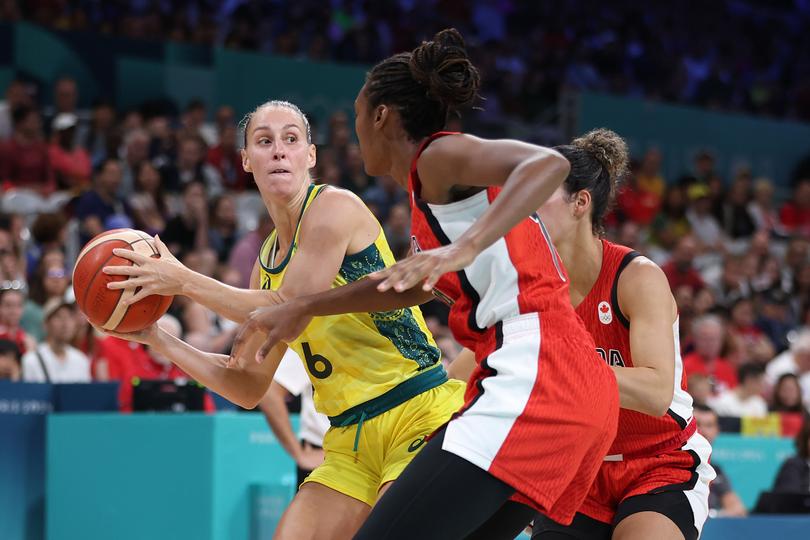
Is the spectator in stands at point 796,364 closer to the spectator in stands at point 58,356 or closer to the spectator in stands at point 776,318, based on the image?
the spectator in stands at point 776,318

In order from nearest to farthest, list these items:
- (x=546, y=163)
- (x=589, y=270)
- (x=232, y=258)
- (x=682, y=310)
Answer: (x=546, y=163) → (x=589, y=270) → (x=232, y=258) → (x=682, y=310)

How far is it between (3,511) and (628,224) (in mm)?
7426

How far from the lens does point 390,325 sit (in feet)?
12.6

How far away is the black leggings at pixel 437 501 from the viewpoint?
2.77 meters

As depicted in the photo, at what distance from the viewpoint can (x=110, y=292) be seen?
11.8ft

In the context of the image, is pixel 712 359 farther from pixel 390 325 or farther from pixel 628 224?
pixel 390 325

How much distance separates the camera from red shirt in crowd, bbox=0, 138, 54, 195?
33.6 feet

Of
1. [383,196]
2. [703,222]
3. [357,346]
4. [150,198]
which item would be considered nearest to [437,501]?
[357,346]

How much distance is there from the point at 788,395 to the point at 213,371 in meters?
6.61

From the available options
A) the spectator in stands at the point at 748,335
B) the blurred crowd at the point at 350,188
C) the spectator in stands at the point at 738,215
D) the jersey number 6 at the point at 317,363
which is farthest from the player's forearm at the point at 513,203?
the spectator in stands at the point at 738,215

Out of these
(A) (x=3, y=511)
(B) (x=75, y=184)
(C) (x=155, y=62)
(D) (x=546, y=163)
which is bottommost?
(A) (x=3, y=511)

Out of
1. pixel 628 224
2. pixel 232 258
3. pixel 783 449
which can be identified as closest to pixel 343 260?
pixel 783 449

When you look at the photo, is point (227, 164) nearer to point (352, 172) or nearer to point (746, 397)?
point (352, 172)

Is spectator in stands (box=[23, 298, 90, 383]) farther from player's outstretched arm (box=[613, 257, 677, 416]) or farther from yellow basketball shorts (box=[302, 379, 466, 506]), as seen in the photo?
player's outstretched arm (box=[613, 257, 677, 416])
